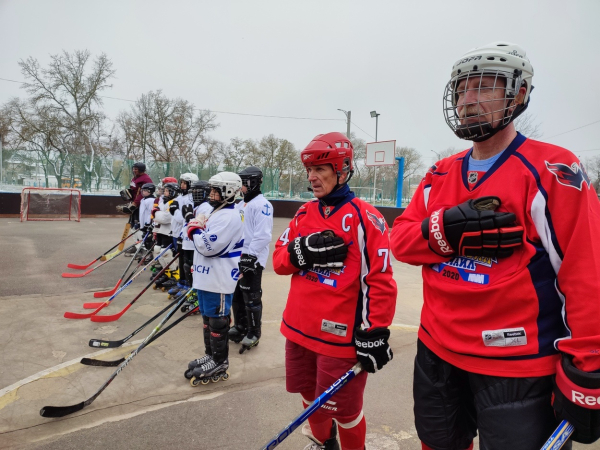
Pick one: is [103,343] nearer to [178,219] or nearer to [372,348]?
[178,219]

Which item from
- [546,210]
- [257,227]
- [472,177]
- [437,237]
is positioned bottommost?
[257,227]

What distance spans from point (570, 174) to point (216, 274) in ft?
10.3

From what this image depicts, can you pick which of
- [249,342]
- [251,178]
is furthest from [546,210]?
[251,178]

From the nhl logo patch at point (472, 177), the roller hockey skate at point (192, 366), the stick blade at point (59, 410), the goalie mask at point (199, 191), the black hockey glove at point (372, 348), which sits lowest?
the stick blade at point (59, 410)

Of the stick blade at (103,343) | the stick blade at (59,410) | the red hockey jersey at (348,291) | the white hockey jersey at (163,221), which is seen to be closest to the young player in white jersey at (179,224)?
the white hockey jersey at (163,221)

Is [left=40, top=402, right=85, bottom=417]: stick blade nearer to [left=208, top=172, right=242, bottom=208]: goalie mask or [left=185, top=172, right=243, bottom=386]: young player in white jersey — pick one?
[left=185, top=172, right=243, bottom=386]: young player in white jersey

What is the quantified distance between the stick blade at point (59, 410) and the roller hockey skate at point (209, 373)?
97 cm

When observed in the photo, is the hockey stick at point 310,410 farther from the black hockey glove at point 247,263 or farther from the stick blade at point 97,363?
the stick blade at point 97,363

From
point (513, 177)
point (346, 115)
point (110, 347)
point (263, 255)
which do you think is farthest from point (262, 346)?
point (346, 115)

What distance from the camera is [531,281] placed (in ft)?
4.83

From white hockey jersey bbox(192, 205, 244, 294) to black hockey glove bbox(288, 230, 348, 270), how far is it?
1.62 meters

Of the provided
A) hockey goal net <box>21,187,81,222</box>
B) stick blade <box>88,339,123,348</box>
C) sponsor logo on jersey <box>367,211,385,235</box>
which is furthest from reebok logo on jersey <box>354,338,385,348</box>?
hockey goal net <box>21,187,81,222</box>

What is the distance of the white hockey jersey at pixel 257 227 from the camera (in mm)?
4633

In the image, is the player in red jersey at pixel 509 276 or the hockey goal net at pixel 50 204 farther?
the hockey goal net at pixel 50 204
